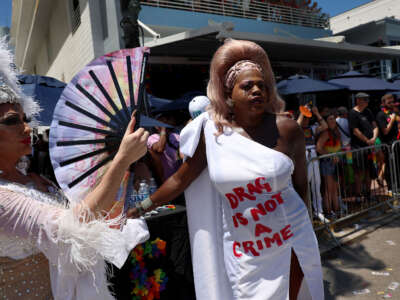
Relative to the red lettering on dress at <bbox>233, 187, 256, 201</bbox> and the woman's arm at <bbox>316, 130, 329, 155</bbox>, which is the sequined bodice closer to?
the red lettering on dress at <bbox>233, 187, 256, 201</bbox>

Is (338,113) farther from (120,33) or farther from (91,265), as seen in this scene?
(91,265)

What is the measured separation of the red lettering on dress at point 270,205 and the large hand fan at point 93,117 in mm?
816

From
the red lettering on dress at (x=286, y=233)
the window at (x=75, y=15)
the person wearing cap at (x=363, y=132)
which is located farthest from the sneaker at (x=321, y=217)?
the window at (x=75, y=15)

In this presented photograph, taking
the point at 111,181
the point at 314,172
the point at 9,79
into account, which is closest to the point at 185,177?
the point at 111,181

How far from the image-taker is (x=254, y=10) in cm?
1110

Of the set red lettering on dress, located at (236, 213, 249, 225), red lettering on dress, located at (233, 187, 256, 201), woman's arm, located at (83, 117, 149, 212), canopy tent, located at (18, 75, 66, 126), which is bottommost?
red lettering on dress, located at (236, 213, 249, 225)

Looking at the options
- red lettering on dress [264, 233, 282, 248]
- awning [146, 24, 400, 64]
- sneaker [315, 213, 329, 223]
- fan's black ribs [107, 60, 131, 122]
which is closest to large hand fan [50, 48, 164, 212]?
fan's black ribs [107, 60, 131, 122]

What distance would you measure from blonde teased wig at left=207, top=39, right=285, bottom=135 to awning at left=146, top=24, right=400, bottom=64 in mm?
4122

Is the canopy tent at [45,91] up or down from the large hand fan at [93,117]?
up

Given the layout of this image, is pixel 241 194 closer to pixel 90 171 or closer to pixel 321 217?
pixel 90 171

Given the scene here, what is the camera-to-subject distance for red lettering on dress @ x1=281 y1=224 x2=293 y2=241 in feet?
6.14

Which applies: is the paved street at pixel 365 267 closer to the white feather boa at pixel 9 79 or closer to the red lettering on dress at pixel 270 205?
the red lettering on dress at pixel 270 205

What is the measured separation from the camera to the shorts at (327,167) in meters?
5.21

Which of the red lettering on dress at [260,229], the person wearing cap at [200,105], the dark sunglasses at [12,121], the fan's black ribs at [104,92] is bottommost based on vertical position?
the red lettering on dress at [260,229]
